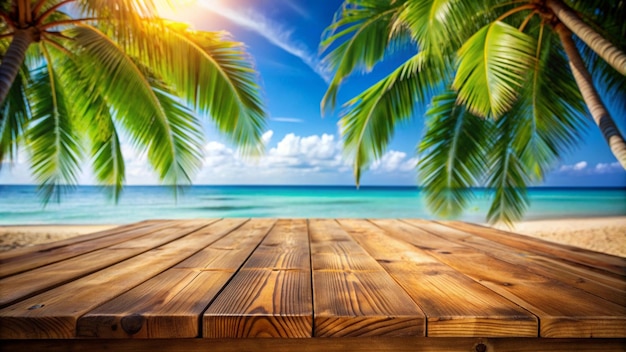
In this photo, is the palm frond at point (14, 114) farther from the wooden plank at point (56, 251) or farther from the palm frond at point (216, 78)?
the wooden plank at point (56, 251)

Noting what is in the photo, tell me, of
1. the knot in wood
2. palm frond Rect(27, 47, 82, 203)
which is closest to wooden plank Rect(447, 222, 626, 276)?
the knot in wood

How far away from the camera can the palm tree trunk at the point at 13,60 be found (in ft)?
7.79

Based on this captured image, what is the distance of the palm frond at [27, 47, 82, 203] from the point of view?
4121 mm

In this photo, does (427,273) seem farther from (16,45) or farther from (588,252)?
(16,45)

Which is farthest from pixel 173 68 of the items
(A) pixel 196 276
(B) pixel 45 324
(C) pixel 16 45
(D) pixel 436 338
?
(D) pixel 436 338

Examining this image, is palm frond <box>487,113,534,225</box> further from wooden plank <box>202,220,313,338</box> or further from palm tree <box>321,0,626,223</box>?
wooden plank <box>202,220,313,338</box>

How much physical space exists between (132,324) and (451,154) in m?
4.17

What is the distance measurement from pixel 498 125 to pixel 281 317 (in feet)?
13.9

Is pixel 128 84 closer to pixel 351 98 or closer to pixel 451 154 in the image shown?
pixel 351 98

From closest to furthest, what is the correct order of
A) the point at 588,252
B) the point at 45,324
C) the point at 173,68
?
the point at 45,324 → the point at 588,252 → the point at 173,68

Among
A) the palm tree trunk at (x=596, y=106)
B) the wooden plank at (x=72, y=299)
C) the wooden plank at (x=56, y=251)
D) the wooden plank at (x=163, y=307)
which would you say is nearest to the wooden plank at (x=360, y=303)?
the wooden plank at (x=163, y=307)

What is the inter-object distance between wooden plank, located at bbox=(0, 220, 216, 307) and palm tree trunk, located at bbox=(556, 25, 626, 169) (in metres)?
3.10

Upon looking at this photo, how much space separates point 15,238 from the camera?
8328 mm

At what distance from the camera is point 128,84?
326 cm
